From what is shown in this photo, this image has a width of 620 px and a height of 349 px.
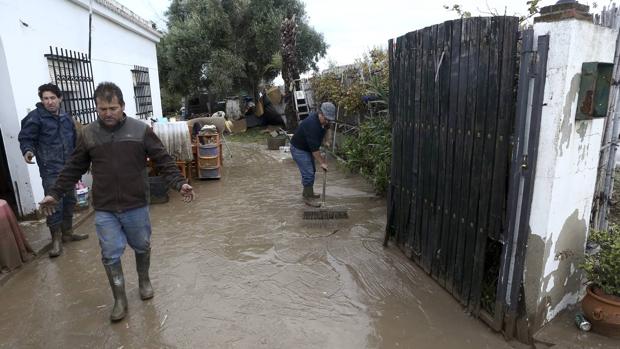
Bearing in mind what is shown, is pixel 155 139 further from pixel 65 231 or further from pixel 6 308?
pixel 65 231

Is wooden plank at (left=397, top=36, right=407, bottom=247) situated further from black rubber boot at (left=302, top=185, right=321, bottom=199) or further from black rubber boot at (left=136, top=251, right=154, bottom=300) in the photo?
black rubber boot at (left=136, top=251, right=154, bottom=300)

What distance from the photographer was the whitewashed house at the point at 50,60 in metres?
5.36

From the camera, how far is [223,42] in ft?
59.3

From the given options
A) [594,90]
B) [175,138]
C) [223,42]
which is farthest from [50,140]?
[223,42]

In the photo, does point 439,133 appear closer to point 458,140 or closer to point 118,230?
point 458,140

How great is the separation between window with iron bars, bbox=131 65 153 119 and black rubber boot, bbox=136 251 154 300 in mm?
7286

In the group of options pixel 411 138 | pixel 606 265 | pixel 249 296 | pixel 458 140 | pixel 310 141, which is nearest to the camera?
pixel 606 265

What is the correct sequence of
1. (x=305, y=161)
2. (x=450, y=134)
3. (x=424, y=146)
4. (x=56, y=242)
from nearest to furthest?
(x=450, y=134)
(x=424, y=146)
(x=56, y=242)
(x=305, y=161)

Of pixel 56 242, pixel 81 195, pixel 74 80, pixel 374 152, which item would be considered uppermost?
pixel 74 80

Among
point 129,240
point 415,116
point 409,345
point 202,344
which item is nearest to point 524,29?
point 415,116

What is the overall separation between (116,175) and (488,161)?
9.38 feet

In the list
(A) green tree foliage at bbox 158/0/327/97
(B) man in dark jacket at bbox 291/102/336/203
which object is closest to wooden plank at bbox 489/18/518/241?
(B) man in dark jacket at bbox 291/102/336/203

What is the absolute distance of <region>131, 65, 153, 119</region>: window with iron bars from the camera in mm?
10288

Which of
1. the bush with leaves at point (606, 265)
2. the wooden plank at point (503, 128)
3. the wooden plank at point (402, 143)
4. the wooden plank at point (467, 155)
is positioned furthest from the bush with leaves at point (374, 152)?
the bush with leaves at point (606, 265)
